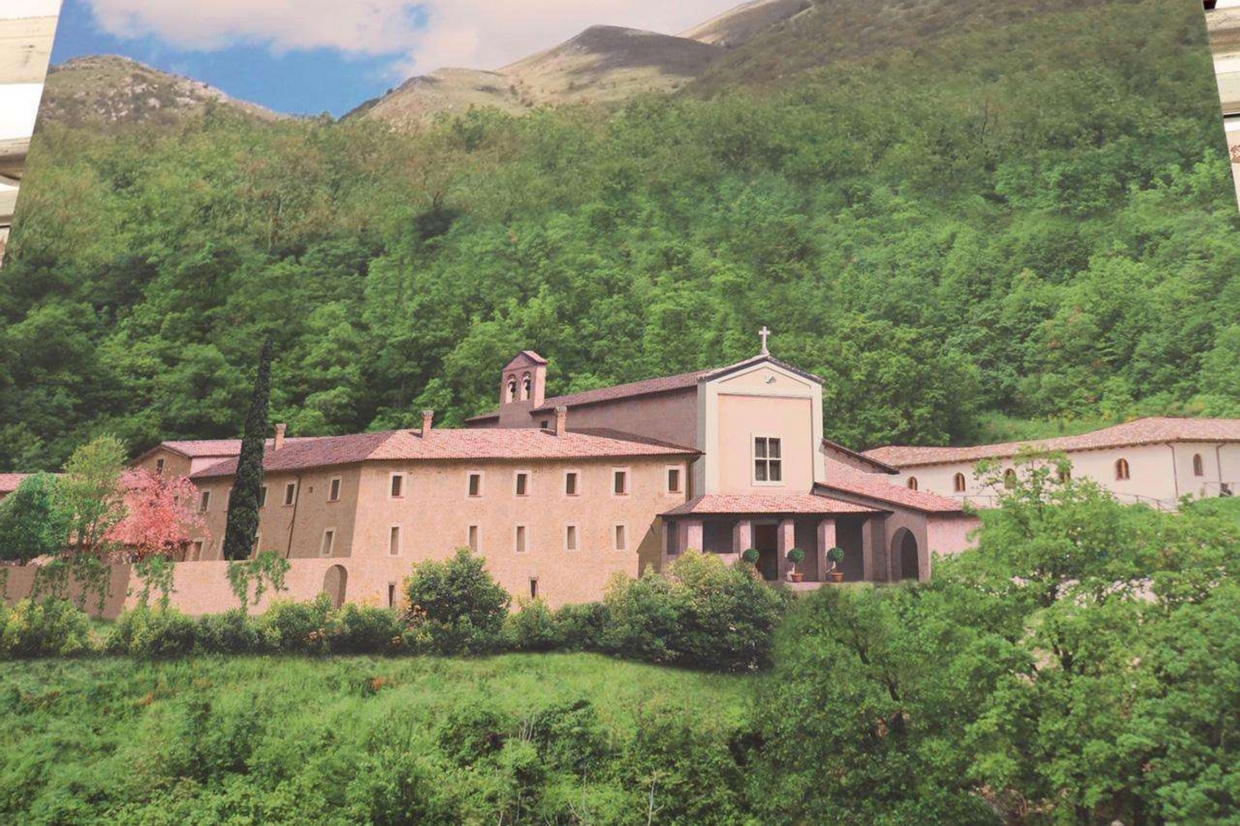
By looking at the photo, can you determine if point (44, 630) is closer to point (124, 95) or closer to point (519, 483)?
point (519, 483)

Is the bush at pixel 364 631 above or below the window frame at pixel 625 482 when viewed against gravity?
below

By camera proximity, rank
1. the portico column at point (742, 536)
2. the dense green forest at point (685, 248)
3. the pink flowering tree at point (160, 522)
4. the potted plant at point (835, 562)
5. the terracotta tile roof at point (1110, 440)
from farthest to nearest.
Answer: the dense green forest at point (685, 248) < the pink flowering tree at point (160, 522) < the portico column at point (742, 536) < the potted plant at point (835, 562) < the terracotta tile roof at point (1110, 440)

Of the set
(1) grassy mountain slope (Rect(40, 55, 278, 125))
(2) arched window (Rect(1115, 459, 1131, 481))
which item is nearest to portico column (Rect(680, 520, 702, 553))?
(2) arched window (Rect(1115, 459, 1131, 481))

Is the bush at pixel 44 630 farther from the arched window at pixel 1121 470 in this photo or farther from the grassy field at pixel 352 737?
the arched window at pixel 1121 470

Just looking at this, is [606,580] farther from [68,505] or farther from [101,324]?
[101,324]

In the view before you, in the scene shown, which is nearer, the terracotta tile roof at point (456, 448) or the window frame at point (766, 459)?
the window frame at point (766, 459)

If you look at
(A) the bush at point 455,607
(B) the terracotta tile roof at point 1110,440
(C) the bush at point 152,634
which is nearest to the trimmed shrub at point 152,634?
(C) the bush at point 152,634

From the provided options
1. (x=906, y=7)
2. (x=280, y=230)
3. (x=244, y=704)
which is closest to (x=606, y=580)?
(x=244, y=704)

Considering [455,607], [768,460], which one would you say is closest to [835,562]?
[768,460]

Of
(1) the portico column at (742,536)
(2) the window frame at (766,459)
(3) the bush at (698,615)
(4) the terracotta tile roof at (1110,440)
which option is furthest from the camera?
(2) the window frame at (766,459)

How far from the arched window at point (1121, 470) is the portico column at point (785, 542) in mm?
2112

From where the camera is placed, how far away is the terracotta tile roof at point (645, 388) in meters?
6.85

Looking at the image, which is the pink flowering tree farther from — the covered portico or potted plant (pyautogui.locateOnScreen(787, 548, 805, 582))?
potted plant (pyautogui.locateOnScreen(787, 548, 805, 582))

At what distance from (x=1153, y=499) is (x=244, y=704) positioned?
6086mm
